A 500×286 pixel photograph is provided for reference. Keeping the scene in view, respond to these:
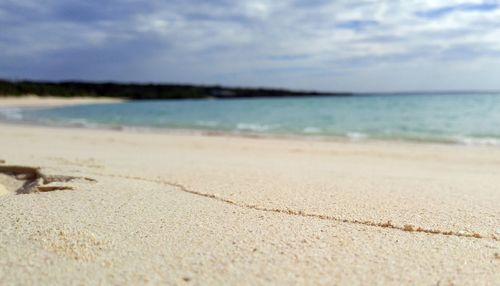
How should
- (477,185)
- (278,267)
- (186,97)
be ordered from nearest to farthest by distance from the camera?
1. (278,267)
2. (477,185)
3. (186,97)

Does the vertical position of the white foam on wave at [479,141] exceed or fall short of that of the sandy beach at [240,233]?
it falls short

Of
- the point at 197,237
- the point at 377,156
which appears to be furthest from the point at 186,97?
the point at 197,237

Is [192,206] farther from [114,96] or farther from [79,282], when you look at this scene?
[114,96]

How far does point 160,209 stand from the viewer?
247cm

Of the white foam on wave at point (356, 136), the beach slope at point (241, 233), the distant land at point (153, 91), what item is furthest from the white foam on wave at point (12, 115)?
the distant land at point (153, 91)

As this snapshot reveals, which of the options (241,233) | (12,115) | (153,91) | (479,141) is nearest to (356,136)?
(479,141)

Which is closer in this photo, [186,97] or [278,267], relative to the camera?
Answer: [278,267]

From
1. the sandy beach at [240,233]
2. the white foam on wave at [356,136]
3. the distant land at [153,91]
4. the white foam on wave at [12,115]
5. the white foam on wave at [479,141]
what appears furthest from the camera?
the distant land at [153,91]

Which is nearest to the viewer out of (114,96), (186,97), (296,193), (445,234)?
Answer: (445,234)

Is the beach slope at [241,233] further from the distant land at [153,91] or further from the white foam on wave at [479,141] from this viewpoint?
the distant land at [153,91]

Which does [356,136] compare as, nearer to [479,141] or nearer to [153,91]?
[479,141]

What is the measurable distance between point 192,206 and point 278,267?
101 cm

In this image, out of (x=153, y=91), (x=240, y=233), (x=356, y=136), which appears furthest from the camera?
(x=153, y=91)

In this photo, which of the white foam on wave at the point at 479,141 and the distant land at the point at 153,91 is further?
the distant land at the point at 153,91
